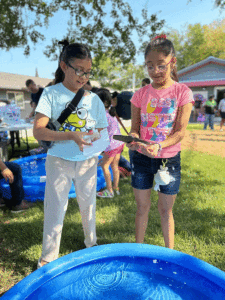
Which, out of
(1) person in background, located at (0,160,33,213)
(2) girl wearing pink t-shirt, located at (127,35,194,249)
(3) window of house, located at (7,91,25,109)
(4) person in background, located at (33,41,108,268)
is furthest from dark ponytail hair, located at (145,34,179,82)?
(3) window of house, located at (7,91,25,109)

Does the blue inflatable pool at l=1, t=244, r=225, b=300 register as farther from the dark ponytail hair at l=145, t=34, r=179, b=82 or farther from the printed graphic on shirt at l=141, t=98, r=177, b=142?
the dark ponytail hair at l=145, t=34, r=179, b=82

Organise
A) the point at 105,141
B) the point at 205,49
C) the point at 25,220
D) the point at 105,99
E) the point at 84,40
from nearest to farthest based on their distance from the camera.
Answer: the point at 105,141 < the point at 25,220 < the point at 105,99 < the point at 84,40 < the point at 205,49

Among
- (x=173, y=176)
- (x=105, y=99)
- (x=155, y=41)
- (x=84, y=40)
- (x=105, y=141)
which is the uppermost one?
(x=84, y=40)

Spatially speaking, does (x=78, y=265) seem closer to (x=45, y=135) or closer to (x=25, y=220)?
(x=45, y=135)

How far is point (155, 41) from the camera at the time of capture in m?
1.77

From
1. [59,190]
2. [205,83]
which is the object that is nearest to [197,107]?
[205,83]

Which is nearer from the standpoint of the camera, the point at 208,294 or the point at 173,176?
the point at 208,294

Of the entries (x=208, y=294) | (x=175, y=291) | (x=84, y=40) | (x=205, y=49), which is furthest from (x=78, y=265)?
(x=205, y=49)

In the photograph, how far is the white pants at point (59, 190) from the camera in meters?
1.91

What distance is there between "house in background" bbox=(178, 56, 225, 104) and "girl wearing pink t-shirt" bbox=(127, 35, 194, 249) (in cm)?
2126

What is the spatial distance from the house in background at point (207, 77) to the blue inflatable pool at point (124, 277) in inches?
858

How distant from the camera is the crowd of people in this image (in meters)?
1.75

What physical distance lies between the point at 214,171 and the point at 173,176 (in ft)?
12.4

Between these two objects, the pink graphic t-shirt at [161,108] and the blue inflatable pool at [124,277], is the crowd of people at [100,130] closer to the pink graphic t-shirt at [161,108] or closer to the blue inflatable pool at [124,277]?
the pink graphic t-shirt at [161,108]
